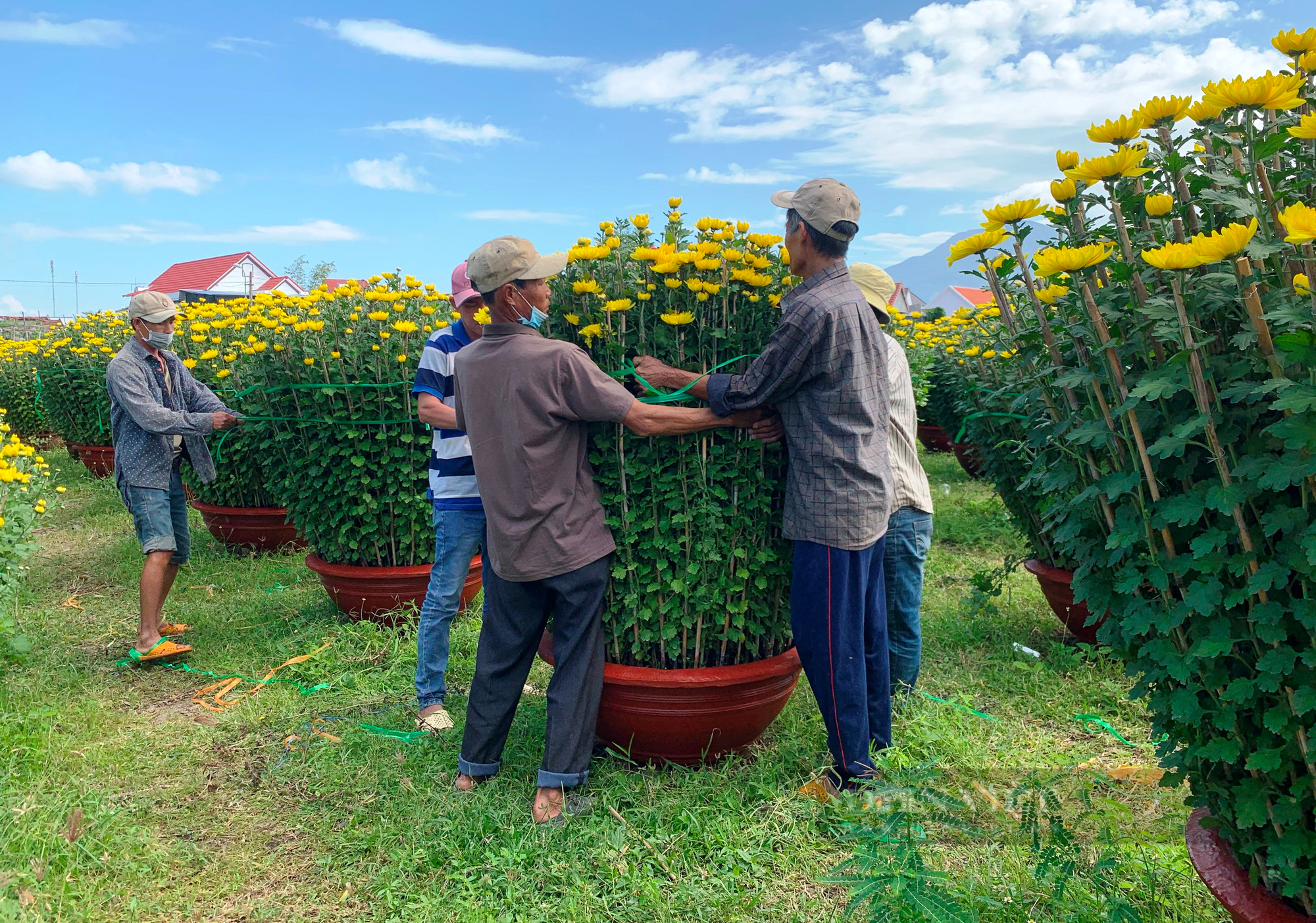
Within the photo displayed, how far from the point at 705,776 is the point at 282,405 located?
3627 millimetres

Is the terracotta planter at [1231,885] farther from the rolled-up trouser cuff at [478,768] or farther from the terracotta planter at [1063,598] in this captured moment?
the terracotta planter at [1063,598]

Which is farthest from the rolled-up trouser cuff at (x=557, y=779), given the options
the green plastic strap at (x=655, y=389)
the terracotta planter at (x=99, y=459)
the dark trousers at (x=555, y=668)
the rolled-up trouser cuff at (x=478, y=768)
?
the terracotta planter at (x=99, y=459)

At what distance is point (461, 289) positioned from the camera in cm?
426

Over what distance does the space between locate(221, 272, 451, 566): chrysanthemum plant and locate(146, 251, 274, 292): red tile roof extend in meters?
37.1

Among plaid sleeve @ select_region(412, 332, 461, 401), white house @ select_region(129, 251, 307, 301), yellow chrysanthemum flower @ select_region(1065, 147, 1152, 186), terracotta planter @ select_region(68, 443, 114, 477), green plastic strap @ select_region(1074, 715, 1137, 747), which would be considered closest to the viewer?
yellow chrysanthemum flower @ select_region(1065, 147, 1152, 186)

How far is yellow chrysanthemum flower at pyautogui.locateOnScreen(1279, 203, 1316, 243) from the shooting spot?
147cm

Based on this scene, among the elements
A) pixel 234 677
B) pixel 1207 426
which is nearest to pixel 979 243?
pixel 1207 426

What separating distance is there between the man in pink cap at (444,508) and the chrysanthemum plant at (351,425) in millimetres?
925

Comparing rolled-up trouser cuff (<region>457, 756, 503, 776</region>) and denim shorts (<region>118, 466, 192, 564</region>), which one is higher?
denim shorts (<region>118, 466, 192, 564</region>)

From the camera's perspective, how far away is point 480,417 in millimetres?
3127

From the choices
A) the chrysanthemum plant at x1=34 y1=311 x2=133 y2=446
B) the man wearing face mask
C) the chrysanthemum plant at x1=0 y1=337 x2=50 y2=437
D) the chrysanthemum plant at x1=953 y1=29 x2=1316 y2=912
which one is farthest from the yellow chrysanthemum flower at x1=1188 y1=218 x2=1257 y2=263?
the chrysanthemum plant at x1=0 y1=337 x2=50 y2=437

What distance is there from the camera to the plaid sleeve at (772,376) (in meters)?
2.86

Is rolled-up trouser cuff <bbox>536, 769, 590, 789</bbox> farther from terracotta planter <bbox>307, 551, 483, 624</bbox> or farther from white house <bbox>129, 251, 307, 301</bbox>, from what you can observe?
white house <bbox>129, 251, 307, 301</bbox>

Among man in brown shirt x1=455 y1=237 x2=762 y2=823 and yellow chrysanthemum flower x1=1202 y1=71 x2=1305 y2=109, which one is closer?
yellow chrysanthemum flower x1=1202 y1=71 x2=1305 y2=109
